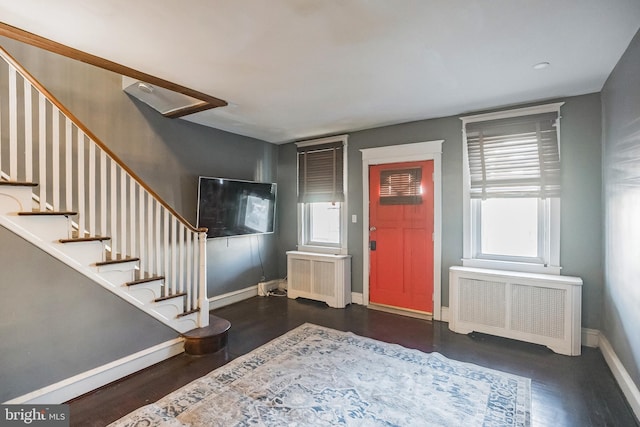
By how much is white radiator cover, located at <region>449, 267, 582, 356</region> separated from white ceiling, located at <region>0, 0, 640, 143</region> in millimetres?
1955

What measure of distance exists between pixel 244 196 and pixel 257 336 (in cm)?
205

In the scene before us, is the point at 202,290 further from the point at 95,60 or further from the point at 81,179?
the point at 95,60

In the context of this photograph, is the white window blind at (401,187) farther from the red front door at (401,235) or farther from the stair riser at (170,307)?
the stair riser at (170,307)

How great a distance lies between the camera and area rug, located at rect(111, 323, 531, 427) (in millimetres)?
2080

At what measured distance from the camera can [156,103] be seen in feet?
11.8

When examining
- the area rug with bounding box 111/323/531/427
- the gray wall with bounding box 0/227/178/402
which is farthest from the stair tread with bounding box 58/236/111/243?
the area rug with bounding box 111/323/531/427

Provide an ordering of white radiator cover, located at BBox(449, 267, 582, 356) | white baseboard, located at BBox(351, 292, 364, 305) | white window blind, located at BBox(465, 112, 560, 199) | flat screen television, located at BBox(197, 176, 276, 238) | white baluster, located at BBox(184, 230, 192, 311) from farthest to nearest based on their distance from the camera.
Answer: white baseboard, located at BBox(351, 292, 364, 305) → flat screen television, located at BBox(197, 176, 276, 238) → white window blind, located at BBox(465, 112, 560, 199) → white baluster, located at BBox(184, 230, 192, 311) → white radiator cover, located at BBox(449, 267, 582, 356)

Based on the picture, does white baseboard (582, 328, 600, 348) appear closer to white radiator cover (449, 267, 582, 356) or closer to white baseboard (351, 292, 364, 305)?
white radiator cover (449, 267, 582, 356)

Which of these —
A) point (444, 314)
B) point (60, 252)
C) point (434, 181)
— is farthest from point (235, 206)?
point (444, 314)

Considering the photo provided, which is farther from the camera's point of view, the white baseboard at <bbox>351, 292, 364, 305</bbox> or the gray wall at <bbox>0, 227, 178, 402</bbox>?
the white baseboard at <bbox>351, 292, 364, 305</bbox>

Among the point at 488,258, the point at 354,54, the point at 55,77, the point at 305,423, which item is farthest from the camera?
the point at 488,258

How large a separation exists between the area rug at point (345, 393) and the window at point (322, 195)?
84.5 inches

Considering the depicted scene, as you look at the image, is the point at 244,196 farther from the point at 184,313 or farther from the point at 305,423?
the point at 305,423

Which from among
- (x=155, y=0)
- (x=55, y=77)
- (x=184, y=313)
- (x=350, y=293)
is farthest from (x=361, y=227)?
(x=55, y=77)
